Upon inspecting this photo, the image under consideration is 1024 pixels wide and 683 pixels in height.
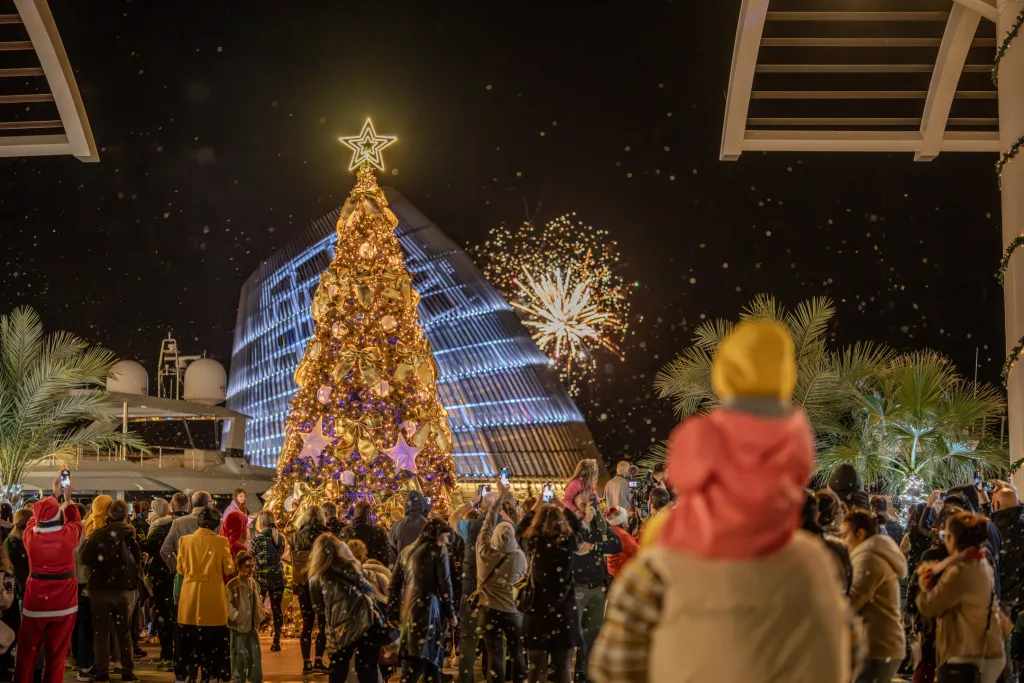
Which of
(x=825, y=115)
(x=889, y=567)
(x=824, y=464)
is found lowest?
(x=889, y=567)

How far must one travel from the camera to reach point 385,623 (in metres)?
8.66

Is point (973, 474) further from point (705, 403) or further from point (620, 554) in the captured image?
point (620, 554)

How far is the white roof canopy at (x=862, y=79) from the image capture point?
558 inches

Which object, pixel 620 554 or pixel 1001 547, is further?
pixel 620 554

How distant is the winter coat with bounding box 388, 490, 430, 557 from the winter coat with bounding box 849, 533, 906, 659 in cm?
604

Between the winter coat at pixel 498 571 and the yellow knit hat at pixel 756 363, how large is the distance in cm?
640

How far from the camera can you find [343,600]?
8422mm

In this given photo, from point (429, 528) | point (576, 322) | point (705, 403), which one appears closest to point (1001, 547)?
point (429, 528)

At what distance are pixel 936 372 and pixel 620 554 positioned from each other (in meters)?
10.9

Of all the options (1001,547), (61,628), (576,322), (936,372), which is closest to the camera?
(1001,547)

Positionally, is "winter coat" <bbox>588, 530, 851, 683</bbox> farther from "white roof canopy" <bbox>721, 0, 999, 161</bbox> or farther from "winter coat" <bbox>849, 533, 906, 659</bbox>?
"white roof canopy" <bbox>721, 0, 999, 161</bbox>

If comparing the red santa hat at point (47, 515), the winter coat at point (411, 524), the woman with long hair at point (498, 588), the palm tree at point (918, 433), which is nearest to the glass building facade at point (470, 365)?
the palm tree at point (918, 433)

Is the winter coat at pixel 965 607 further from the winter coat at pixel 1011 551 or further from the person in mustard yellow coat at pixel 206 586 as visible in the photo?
the person in mustard yellow coat at pixel 206 586

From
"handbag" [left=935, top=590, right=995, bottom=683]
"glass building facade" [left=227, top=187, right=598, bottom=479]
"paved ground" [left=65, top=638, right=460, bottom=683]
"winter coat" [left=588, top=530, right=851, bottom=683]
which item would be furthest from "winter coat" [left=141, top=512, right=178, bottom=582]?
"glass building facade" [left=227, top=187, right=598, bottom=479]
